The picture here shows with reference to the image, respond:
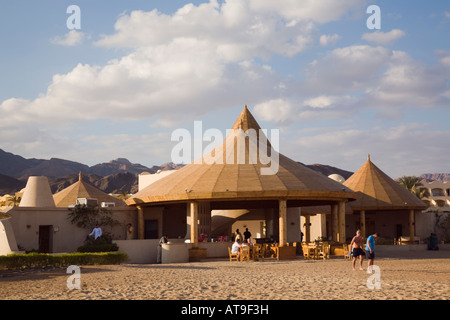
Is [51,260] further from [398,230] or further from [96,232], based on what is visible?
[398,230]

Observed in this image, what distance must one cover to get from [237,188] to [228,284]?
11761mm

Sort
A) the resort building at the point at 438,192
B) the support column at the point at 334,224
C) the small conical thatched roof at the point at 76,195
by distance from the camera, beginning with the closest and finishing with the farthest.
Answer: the support column at the point at 334,224 → the small conical thatched roof at the point at 76,195 → the resort building at the point at 438,192

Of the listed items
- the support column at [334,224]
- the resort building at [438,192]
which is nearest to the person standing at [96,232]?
the support column at [334,224]

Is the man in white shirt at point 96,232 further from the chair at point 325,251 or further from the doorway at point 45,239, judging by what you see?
the chair at point 325,251

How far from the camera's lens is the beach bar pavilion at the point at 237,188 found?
1046 inches

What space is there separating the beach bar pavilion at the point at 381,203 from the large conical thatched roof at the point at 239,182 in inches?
438

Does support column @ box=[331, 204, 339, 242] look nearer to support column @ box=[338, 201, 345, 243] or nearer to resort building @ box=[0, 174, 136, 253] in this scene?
support column @ box=[338, 201, 345, 243]

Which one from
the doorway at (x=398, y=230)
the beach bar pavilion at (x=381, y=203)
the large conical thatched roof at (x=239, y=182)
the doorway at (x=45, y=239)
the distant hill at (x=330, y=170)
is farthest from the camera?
the distant hill at (x=330, y=170)

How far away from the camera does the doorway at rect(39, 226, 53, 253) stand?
26.7 metres

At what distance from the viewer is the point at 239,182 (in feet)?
88.7

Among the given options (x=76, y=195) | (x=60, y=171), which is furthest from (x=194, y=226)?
(x=60, y=171)

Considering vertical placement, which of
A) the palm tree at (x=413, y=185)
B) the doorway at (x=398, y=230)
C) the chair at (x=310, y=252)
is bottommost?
the chair at (x=310, y=252)
